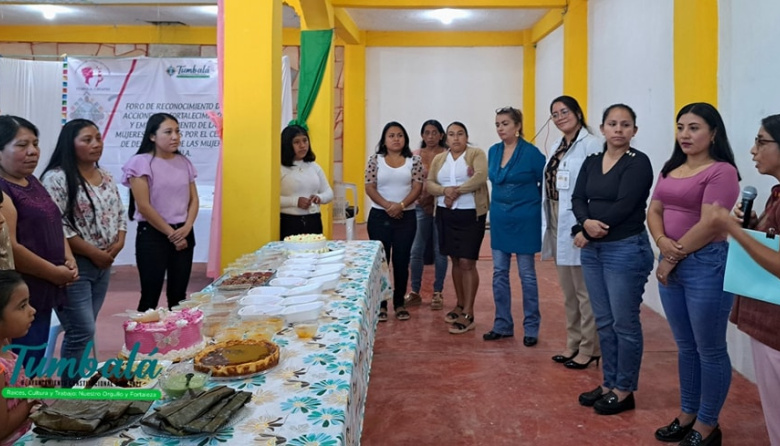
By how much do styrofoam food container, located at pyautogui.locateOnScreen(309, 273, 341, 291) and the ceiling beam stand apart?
510 centimetres

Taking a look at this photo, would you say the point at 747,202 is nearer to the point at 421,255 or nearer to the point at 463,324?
the point at 463,324

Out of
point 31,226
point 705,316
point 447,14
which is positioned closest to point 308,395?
point 31,226

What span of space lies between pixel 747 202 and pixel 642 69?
311 cm

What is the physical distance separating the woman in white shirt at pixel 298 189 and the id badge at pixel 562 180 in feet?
4.49

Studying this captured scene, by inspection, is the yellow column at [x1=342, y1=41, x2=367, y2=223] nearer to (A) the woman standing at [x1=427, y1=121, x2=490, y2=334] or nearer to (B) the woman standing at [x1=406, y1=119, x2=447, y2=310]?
(B) the woman standing at [x1=406, y1=119, x2=447, y2=310]

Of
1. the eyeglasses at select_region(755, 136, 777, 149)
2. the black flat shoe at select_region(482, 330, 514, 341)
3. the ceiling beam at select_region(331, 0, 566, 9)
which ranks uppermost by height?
the ceiling beam at select_region(331, 0, 566, 9)

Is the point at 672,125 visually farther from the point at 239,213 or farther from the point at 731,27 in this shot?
the point at 239,213

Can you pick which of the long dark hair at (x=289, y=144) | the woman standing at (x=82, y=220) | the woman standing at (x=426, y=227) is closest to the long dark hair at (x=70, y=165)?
the woman standing at (x=82, y=220)

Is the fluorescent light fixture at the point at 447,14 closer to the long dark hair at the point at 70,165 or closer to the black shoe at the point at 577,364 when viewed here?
the black shoe at the point at 577,364

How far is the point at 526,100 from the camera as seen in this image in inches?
357

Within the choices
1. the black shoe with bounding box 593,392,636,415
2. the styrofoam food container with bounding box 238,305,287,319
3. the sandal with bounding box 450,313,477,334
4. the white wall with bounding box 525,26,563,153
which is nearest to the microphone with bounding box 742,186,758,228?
the black shoe with bounding box 593,392,636,415

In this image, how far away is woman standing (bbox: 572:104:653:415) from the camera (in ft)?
8.11

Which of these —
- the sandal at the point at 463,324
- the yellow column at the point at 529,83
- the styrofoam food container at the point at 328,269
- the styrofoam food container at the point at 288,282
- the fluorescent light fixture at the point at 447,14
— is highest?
the fluorescent light fixture at the point at 447,14

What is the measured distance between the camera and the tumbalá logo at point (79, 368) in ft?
3.38
